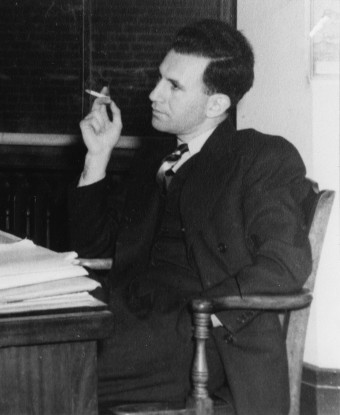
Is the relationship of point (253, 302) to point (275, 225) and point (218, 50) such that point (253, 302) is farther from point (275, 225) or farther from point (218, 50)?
point (218, 50)

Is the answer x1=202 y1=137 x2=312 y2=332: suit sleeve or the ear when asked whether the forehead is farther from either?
x1=202 y1=137 x2=312 y2=332: suit sleeve

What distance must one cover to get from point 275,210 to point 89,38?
3.29 metres

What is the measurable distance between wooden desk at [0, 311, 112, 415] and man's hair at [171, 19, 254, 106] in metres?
1.05

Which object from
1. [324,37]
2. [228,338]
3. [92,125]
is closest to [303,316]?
[228,338]

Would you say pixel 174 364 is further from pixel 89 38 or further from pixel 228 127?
pixel 89 38

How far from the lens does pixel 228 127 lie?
2021mm

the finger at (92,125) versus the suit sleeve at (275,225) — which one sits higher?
the finger at (92,125)

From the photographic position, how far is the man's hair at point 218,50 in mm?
1951

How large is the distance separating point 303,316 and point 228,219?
0.92 ft

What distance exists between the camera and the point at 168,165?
205cm

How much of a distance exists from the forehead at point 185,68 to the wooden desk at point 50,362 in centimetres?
102

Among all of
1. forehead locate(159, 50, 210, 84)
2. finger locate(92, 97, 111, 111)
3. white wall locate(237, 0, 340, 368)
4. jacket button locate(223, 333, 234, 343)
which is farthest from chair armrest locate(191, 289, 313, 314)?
white wall locate(237, 0, 340, 368)

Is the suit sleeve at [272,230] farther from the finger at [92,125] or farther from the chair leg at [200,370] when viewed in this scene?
the finger at [92,125]

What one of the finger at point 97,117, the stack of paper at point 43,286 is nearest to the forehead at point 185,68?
the finger at point 97,117
